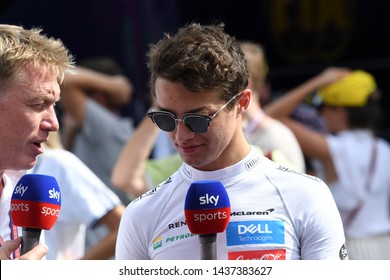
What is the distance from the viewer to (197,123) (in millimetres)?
3070

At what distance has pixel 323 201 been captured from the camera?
3068mm

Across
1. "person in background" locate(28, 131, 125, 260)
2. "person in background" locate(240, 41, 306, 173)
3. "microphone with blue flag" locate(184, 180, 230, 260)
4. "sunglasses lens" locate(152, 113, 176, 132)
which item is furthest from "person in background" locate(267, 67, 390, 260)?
"microphone with blue flag" locate(184, 180, 230, 260)

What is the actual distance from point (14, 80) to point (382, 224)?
11.7ft

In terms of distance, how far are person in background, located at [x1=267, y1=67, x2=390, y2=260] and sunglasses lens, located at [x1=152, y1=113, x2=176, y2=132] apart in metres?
2.84

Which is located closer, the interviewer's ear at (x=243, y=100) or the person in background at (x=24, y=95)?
the person in background at (x=24, y=95)

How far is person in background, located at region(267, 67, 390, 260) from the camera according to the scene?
5.98 metres

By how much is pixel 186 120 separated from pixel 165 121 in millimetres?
70

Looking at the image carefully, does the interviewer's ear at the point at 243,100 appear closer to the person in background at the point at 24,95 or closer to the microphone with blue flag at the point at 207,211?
the microphone with blue flag at the point at 207,211

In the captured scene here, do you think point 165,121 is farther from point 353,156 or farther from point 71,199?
point 353,156

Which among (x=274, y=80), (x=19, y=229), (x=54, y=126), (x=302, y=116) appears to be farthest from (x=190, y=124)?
(x=274, y=80)

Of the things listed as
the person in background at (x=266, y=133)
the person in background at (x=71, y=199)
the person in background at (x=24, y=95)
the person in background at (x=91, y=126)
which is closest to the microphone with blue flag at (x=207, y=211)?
the person in background at (x=24, y=95)

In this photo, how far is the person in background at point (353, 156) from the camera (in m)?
5.98

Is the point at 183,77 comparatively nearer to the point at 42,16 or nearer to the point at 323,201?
the point at 323,201

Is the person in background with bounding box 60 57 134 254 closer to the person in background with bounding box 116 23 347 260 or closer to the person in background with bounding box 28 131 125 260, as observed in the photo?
the person in background with bounding box 28 131 125 260
